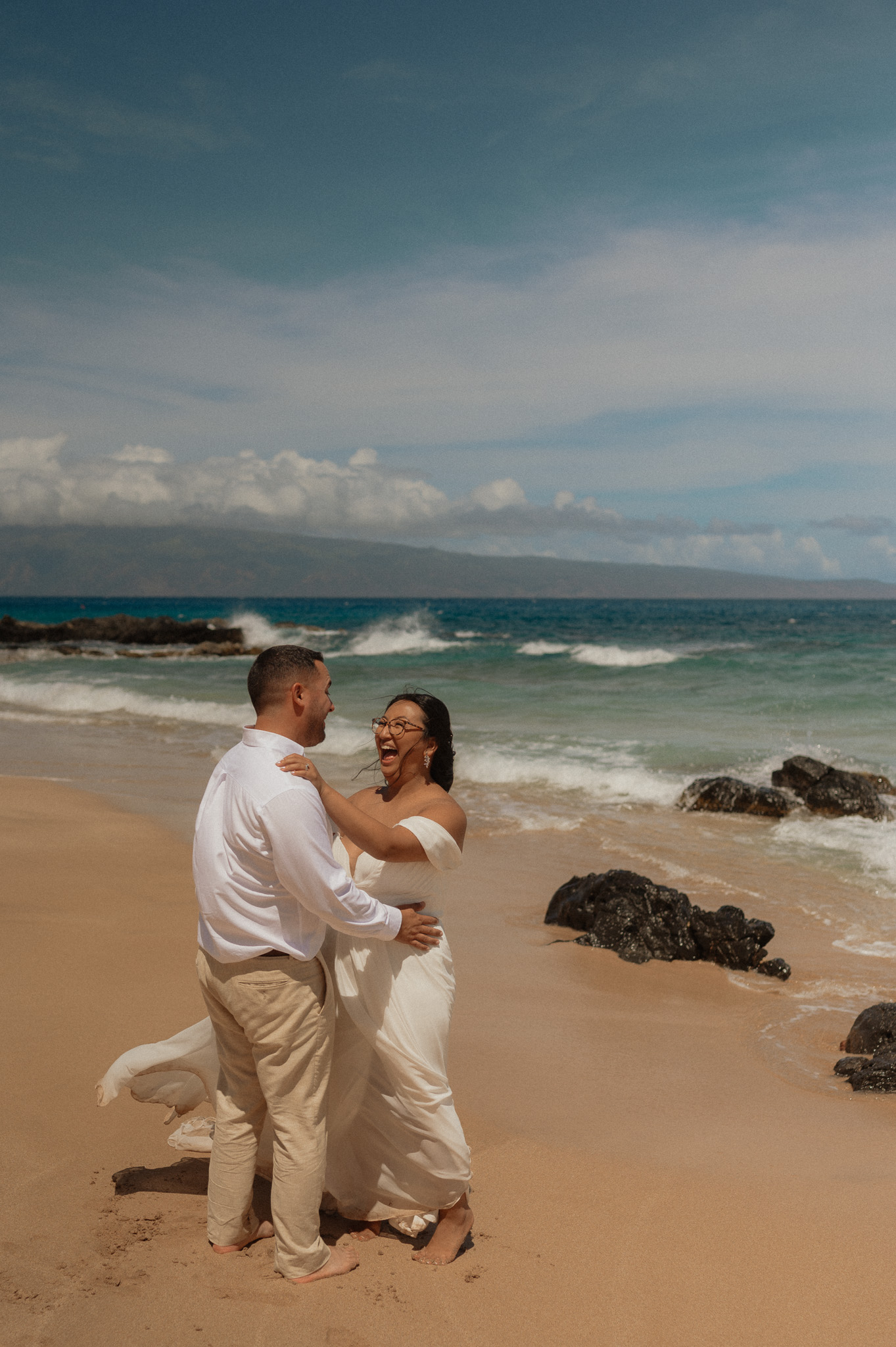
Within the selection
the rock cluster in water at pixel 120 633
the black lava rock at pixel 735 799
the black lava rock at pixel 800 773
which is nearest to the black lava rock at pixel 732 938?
the black lava rock at pixel 735 799

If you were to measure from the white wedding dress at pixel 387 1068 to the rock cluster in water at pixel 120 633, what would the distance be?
48.3 meters

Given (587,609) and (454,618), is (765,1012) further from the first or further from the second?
(587,609)

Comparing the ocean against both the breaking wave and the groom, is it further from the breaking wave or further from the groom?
the groom

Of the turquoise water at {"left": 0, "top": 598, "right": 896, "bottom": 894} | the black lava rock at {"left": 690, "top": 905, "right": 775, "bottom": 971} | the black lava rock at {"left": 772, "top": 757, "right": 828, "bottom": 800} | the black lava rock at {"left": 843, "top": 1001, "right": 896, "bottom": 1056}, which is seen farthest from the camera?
the turquoise water at {"left": 0, "top": 598, "right": 896, "bottom": 894}

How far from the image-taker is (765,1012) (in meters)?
5.85

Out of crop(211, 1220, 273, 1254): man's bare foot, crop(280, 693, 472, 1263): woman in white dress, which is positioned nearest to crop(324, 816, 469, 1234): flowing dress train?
crop(280, 693, 472, 1263): woman in white dress

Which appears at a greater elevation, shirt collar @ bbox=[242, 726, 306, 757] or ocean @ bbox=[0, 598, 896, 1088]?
shirt collar @ bbox=[242, 726, 306, 757]

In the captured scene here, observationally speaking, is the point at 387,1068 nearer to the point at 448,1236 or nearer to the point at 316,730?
the point at 448,1236

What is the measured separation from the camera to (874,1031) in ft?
16.4

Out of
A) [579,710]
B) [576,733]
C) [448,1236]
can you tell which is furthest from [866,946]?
[579,710]

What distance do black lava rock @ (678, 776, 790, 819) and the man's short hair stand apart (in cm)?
964

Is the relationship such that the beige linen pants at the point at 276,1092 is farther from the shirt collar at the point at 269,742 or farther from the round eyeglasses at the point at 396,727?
the round eyeglasses at the point at 396,727

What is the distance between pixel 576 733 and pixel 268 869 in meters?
15.6

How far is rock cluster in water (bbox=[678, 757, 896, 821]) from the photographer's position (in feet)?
38.3
